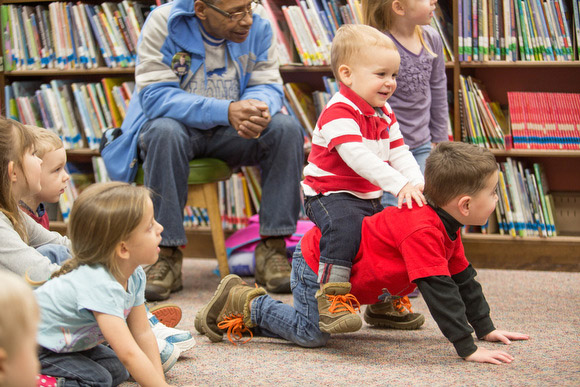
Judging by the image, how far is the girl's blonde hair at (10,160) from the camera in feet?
5.25

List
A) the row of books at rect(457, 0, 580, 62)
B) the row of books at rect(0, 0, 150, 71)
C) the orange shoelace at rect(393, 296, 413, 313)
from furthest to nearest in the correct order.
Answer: the row of books at rect(0, 0, 150, 71), the row of books at rect(457, 0, 580, 62), the orange shoelace at rect(393, 296, 413, 313)

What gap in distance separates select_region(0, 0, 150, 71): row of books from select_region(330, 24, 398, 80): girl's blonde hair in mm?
1529

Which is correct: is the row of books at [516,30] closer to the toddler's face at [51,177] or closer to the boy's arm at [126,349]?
the toddler's face at [51,177]

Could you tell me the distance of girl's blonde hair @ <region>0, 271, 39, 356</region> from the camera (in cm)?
83

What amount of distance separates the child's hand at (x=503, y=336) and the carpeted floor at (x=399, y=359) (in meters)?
0.02

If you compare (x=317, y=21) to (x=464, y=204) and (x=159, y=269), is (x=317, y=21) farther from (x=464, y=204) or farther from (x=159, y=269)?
(x=464, y=204)

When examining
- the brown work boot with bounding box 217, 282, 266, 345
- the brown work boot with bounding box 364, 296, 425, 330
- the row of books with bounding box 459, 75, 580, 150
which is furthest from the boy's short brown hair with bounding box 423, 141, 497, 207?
the row of books with bounding box 459, 75, 580, 150

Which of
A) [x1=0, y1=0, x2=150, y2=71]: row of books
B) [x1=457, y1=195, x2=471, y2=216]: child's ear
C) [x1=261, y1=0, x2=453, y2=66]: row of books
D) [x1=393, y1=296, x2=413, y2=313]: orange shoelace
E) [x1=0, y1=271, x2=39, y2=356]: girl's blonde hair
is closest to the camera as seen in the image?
[x1=0, y1=271, x2=39, y2=356]: girl's blonde hair

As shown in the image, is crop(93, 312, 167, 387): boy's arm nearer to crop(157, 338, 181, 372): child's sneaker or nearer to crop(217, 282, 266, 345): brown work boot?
crop(157, 338, 181, 372): child's sneaker

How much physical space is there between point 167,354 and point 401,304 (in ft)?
2.38

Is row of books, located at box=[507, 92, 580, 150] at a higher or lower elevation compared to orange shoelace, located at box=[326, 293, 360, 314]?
higher

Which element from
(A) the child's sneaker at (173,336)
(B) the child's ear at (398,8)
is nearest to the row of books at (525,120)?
(B) the child's ear at (398,8)

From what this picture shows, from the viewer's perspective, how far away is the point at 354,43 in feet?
5.96

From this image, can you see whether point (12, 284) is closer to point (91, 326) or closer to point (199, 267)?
point (91, 326)
